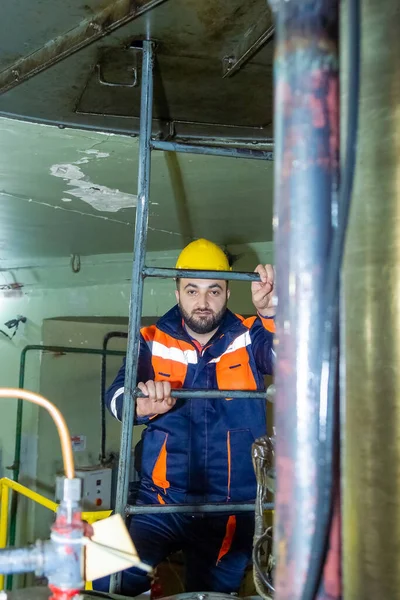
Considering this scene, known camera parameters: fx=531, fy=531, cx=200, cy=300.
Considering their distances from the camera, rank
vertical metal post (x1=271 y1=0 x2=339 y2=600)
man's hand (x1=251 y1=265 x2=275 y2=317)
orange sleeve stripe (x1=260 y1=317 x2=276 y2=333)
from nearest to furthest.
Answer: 1. vertical metal post (x1=271 y1=0 x2=339 y2=600)
2. man's hand (x1=251 y1=265 x2=275 y2=317)
3. orange sleeve stripe (x1=260 y1=317 x2=276 y2=333)

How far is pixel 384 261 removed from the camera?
54 centimetres

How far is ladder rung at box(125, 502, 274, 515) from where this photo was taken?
135 centimetres

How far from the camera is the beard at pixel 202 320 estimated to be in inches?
89.4

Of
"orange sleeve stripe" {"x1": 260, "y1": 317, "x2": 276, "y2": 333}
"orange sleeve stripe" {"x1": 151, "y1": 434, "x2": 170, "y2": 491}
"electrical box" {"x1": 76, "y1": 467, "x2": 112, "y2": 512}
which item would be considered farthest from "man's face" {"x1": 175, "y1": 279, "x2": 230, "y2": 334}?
"electrical box" {"x1": 76, "y1": 467, "x2": 112, "y2": 512}

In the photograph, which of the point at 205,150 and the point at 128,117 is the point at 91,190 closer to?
the point at 128,117

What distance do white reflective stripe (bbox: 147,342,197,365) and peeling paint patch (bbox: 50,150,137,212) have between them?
2.72 ft

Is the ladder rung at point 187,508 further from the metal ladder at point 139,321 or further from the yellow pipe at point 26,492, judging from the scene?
the yellow pipe at point 26,492

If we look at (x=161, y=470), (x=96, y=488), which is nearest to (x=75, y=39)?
(x=161, y=470)

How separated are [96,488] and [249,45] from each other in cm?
341

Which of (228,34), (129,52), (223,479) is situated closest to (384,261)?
(228,34)

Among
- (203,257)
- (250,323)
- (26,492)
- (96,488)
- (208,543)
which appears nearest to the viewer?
(208,543)

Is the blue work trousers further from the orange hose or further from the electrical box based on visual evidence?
the electrical box

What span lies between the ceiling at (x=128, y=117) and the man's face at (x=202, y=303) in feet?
1.60

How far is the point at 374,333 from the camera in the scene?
549mm
